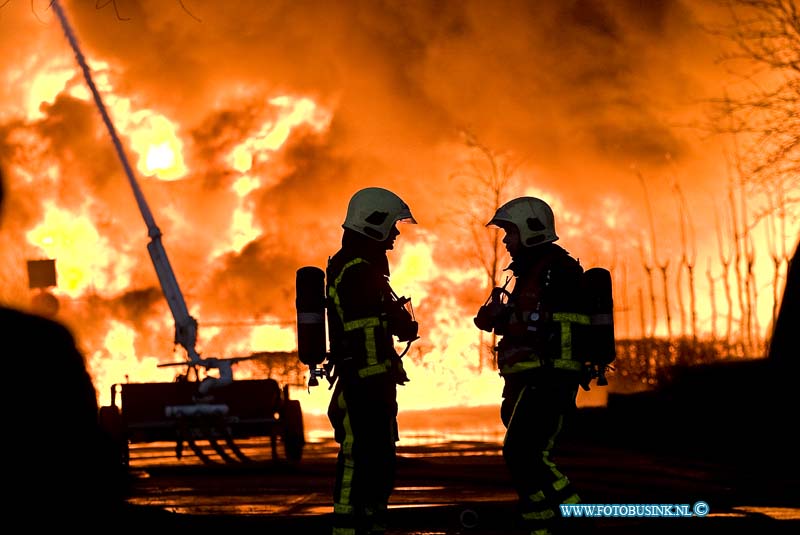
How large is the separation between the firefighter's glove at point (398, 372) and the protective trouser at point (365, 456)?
0.07 meters

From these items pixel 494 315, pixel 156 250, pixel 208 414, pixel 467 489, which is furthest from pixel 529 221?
pixel 156 250

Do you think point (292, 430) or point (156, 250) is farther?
point (156, 250)

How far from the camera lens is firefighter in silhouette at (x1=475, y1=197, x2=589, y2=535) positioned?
7797mm

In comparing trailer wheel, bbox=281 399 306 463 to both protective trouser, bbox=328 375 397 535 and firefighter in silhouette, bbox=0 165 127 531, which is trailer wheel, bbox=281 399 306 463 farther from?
firefighter in silhouette, bbox=0 165 127 531

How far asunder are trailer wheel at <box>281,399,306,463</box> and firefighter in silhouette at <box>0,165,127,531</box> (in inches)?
618

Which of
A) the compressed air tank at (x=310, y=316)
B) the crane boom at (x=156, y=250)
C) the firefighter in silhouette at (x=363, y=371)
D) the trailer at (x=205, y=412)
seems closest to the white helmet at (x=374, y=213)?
the firefighter in silhouette at (x=363, y=371)

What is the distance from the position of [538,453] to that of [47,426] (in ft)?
14.8

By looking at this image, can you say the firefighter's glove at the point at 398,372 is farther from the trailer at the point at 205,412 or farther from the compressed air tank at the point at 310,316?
the trailer at the point at 205,412

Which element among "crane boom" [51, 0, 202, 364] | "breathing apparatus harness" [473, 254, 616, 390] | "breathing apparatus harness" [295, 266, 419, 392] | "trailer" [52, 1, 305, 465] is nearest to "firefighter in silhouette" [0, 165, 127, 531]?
"breathing apparatus harness" [295, 266, 419, 392]

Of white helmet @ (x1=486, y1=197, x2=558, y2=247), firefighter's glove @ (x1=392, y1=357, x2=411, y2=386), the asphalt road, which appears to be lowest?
the asphalt road

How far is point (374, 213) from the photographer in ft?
26.5

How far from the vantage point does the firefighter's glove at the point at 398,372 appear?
26.1 feet

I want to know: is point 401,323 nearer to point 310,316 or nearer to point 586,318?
point 310,316

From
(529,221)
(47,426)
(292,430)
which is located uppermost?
(529,221)
